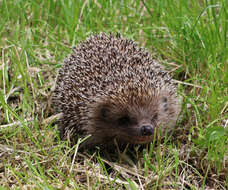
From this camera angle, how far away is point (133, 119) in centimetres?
366

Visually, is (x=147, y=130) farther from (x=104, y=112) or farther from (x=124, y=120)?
(x=104, y=112)

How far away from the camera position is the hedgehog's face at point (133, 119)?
11.9 ft

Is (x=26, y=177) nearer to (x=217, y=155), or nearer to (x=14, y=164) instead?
(x=14, y=164)

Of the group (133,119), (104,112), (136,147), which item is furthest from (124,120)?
(136,147)

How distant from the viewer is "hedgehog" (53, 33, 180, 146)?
146 inches

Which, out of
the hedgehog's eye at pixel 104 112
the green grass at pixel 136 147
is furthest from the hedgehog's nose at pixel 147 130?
the hedgehog's eye at pixel 104 112

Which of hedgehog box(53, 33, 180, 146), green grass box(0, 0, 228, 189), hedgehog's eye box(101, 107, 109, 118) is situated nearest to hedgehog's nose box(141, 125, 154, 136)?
hedgehog box(53, 33, 180, 146)

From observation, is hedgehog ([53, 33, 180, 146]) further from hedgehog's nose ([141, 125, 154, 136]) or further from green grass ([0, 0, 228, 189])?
green grass ([0, 0, 228, 189])

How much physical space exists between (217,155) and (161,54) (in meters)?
2.00

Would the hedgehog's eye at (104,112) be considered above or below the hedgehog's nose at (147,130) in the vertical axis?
above

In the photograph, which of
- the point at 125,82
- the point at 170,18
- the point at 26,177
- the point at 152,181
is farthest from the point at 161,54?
the point at 26,177

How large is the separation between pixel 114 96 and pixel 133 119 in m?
0.30

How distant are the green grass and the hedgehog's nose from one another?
15 centimetres

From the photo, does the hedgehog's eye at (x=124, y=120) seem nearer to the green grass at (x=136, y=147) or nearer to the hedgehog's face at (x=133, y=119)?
the hedgehog's face at (x=133, y=119)
